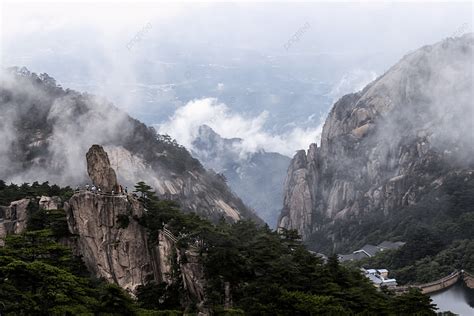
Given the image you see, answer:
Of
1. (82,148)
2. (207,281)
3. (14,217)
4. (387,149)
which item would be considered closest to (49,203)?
(14,217)

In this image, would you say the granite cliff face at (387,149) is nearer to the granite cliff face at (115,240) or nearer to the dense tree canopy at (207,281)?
the dense tree canopy at (207,281)

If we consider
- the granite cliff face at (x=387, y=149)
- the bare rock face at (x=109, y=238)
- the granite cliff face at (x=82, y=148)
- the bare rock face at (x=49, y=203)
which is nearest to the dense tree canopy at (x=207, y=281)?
the bare rock face at (x=49, y=203)

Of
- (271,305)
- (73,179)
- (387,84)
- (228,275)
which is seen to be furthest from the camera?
(387,84)

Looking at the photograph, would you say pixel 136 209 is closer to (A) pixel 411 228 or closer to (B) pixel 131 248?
(B) pixel 131 248

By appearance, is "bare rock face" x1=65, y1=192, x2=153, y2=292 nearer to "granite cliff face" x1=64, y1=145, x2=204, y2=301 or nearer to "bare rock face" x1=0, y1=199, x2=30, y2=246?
"granite cliff face" x1=64, y1=145, x2=204, y2=301

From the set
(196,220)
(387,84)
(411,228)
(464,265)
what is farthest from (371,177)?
(196,220)

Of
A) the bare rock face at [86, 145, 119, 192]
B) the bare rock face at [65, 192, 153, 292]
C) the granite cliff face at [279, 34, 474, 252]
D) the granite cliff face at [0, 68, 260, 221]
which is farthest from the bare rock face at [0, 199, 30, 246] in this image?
the granite cliff face at [279, 34, 474, 252]
